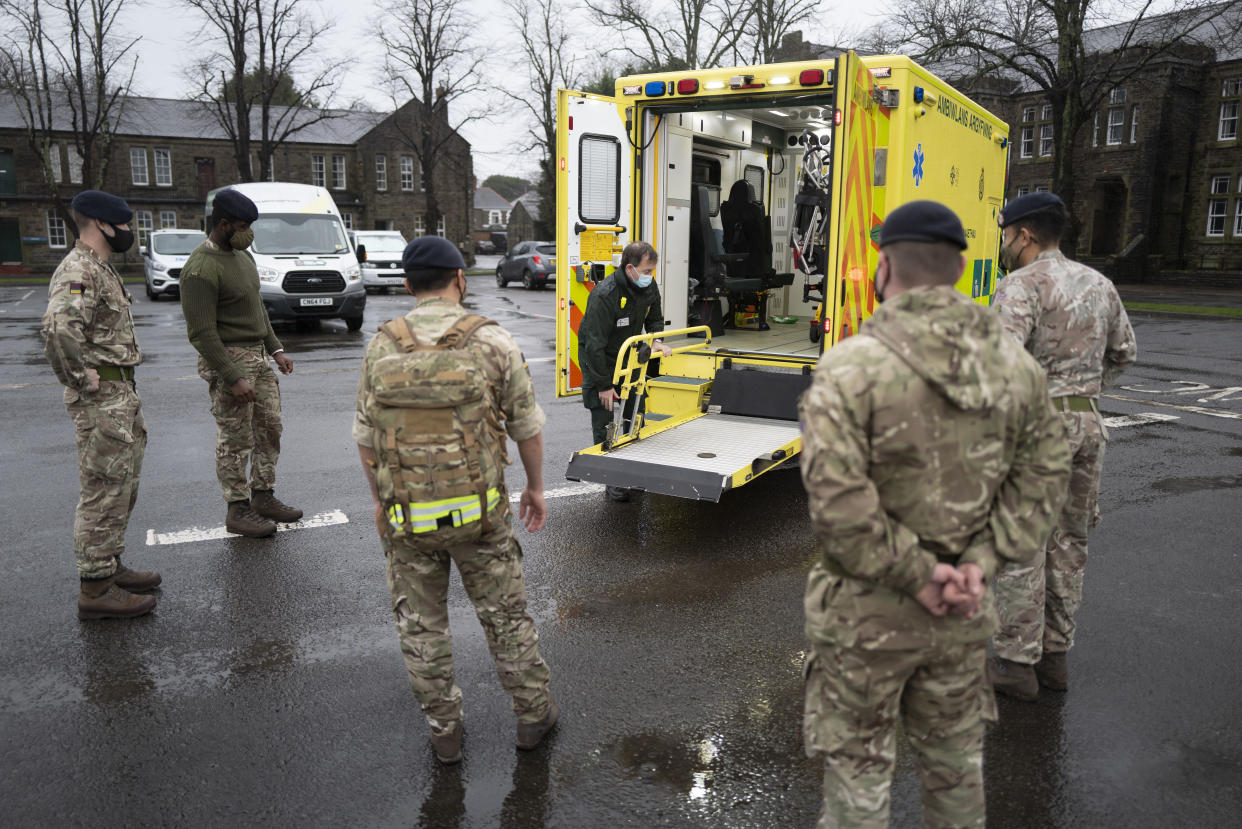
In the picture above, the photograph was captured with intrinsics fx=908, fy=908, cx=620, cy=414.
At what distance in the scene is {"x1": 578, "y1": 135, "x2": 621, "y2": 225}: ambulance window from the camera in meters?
6.73

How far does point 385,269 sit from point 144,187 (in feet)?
91.7

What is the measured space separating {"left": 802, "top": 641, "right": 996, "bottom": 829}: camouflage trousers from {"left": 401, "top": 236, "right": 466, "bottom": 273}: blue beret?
1738 millimetres

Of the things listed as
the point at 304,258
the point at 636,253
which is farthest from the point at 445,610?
the point at 304,258

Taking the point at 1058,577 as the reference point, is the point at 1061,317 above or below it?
above

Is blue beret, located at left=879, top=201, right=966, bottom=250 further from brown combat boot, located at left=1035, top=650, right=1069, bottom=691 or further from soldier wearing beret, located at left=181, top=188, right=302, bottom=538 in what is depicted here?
soldier wearing beret, located at left=181, top=188, right=302, bottom=538

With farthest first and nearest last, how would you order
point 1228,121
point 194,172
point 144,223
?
point 194,172 → point 144,223 → point 1228,121

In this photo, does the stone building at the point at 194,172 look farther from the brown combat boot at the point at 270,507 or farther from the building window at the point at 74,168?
the brown combat boot at the point at 270,507

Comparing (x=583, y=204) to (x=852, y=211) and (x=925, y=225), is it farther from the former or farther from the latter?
(x=925, y=225)

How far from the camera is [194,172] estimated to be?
160 ft

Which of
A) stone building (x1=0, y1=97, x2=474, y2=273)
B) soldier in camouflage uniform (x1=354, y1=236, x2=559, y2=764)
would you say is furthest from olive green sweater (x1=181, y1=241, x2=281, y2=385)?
stone building (x1=0, y1=97, x2=474, y2=273)

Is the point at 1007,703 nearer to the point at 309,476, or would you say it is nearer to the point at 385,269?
the point at 309,476

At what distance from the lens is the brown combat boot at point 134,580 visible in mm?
4695

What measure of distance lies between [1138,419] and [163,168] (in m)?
50.6

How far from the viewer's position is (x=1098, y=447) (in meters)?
3.70
